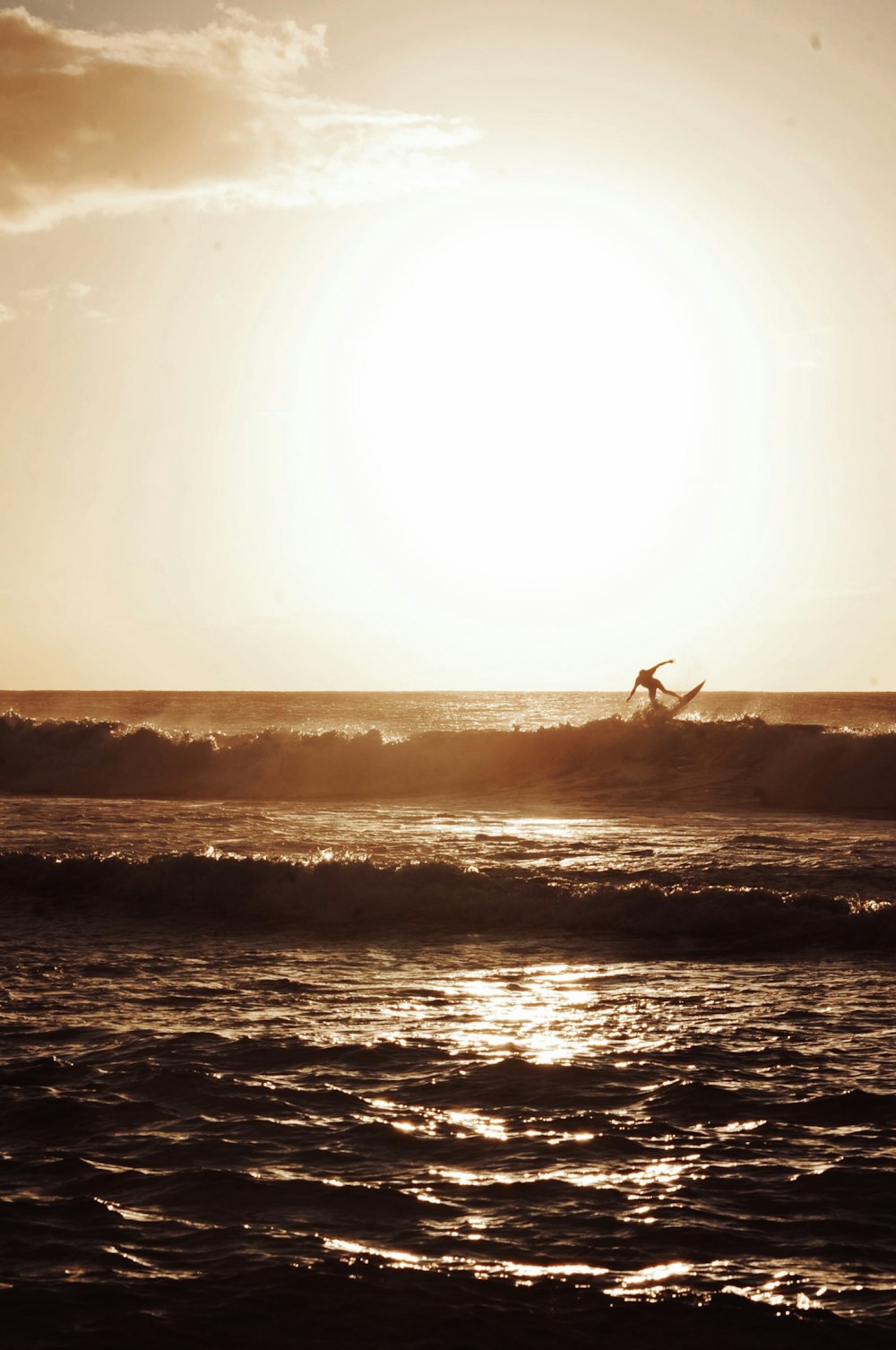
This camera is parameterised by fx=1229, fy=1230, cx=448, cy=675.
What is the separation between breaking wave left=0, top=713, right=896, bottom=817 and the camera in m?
31.6

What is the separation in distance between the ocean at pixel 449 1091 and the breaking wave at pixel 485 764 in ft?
28.5

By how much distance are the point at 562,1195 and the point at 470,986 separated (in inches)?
204

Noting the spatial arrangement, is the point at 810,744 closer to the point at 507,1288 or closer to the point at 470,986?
the point at 470,986

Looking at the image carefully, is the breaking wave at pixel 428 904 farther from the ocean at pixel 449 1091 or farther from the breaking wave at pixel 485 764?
the breaking wave at pixel 485 764

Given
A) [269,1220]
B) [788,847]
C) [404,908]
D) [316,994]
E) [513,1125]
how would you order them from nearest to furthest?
[269,1220]
[513,1125]
[316,994]
[404,908]
[788,847]

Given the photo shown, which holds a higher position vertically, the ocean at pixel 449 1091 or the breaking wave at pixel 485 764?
the breaking wave at pixel 485 764

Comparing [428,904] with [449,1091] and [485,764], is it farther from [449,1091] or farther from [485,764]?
[485,764]

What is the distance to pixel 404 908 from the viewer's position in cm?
1716

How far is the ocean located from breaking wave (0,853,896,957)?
0.06 meters

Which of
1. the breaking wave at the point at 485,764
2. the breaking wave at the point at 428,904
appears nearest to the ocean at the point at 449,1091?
the breaking wave at the point at 428,904

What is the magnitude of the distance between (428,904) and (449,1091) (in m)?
7.92

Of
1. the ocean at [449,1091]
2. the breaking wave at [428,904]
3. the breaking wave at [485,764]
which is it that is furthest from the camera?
the breaking wave at [485,764]

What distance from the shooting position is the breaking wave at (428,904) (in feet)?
50.1

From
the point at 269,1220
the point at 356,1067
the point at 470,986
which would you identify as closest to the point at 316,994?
the point at 470,986
